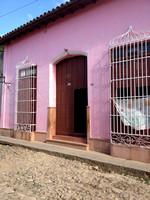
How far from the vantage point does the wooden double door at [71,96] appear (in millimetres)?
5831

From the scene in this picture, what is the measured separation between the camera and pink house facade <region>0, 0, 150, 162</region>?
4574mm

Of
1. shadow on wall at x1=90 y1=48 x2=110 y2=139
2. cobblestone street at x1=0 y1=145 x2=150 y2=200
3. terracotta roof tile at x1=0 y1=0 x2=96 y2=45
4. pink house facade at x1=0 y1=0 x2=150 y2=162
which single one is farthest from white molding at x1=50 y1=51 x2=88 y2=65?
cobblestone street at x1=0 y1=145 x2=150 y2=200

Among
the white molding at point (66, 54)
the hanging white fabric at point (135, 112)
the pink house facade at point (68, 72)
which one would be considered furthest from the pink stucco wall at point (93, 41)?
the hanging white fabric at point (135, 112)

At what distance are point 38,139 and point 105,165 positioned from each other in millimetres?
3358

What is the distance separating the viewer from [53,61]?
20.9ft

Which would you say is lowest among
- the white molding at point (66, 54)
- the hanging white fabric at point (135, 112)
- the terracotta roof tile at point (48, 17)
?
the hanging white fabric at point (135, 112)

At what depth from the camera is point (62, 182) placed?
3.24 metres

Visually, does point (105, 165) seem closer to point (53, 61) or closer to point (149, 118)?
point (149, 118)

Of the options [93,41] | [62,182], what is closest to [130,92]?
[93,41]

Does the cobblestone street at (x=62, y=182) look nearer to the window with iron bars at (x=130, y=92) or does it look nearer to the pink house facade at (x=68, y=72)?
the pink house facade at (x=68, y=72)

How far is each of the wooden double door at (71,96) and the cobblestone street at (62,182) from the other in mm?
1607

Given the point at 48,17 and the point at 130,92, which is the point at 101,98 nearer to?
the point at 130,92

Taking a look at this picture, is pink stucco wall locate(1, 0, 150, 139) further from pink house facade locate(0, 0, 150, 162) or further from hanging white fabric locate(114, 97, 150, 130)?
hanging white fabric locate(114, 97, 150, 130)

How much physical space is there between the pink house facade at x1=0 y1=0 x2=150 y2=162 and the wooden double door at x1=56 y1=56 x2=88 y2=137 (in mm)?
33
